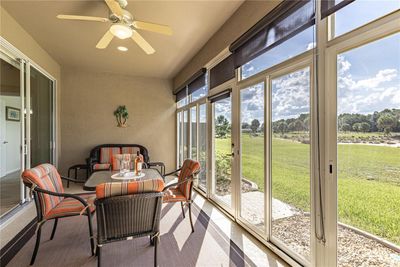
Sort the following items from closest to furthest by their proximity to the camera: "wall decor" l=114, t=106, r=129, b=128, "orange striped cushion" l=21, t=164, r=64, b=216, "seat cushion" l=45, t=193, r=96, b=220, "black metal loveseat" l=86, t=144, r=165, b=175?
"orange striped cushion" l=21, t=164, r=64, b=216 < "seat cushion" l=45, t=193, r=96, b=220 < "black metal loveseat" l=86, t=144, r=165, b=175 < "wall decor" l=114, t=106, r=129, b=128

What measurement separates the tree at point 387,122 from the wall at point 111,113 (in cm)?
533

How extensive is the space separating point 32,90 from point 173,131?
138 inches

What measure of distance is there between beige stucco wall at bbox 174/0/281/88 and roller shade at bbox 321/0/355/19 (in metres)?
0.50

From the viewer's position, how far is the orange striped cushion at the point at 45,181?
1872mm

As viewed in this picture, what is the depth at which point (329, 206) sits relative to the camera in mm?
1584

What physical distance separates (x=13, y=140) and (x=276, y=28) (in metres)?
4.25

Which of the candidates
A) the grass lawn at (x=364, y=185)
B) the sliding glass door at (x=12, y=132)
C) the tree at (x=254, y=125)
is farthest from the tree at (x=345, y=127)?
the sliding glass door at (x=12, y=132)

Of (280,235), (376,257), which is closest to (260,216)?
(280,235)

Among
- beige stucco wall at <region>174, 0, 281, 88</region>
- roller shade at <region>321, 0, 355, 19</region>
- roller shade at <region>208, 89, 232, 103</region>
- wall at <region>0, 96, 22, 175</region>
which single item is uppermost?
beige stucco wall at <region>174, 0, 281, 88</region>

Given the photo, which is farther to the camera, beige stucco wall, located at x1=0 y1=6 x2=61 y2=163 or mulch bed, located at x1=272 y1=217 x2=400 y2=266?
beige stucco wall, located at x1=0 y1=6 x2=61 y2=163

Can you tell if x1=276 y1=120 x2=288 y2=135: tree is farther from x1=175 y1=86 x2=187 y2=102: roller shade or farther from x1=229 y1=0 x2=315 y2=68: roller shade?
x1=175 y1=86 x2=187 y2=102: roller shade

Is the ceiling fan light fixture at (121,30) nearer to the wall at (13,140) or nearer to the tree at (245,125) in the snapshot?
the tree at (245,125)

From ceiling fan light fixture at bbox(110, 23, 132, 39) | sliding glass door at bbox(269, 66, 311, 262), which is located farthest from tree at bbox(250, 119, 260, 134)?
ceiling fan light fixture at bbox(110, 23, 132, 39)

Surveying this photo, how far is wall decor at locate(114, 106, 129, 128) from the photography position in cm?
573
